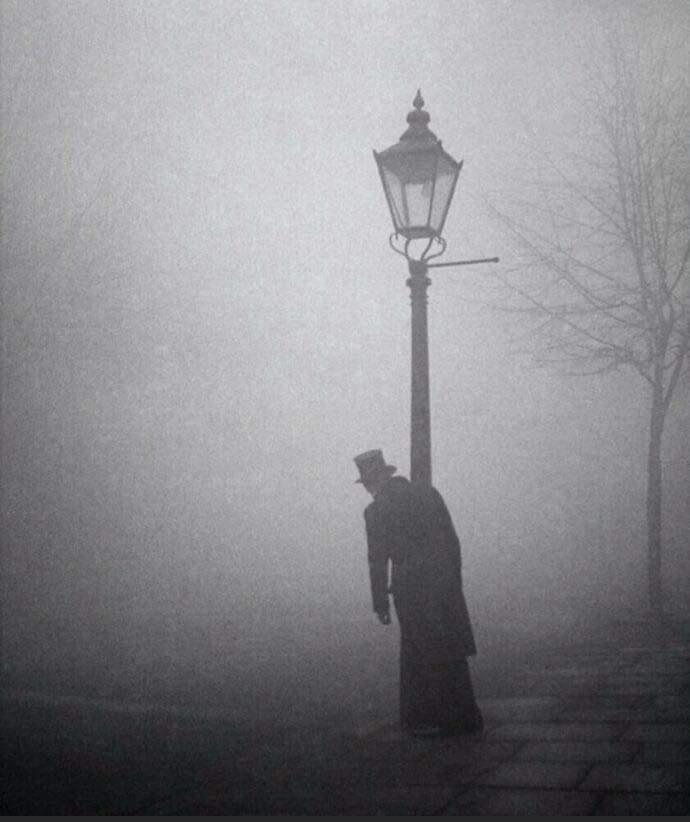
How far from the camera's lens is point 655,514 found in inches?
435

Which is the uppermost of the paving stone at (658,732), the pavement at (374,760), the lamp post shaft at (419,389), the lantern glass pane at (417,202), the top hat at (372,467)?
the lantern glass pane at (417,202)

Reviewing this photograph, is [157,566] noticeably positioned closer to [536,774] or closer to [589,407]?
[589,407]

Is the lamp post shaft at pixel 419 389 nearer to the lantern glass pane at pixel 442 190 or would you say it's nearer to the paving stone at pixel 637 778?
the lantern glass pane at pixel 442 190

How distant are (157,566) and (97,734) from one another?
14051 mm

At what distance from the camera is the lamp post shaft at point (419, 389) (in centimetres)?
592

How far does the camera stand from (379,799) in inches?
154

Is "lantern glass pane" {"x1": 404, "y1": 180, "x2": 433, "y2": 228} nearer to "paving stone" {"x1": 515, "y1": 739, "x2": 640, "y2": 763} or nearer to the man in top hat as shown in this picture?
the man in top hat

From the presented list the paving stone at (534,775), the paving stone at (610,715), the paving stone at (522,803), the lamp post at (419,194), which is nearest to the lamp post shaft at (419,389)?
the lamp post at (419,194)

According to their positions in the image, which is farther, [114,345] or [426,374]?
[114,345]

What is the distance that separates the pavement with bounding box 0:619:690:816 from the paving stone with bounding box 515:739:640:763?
1 centimetres

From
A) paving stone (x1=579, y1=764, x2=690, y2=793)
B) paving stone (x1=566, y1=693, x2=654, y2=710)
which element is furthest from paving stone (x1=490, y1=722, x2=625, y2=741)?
paving stone (x1=579, y1=764, x2=690, y2=793)

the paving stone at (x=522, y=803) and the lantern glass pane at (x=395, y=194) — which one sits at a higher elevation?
the lantern glass pane at (x=395, y=194)

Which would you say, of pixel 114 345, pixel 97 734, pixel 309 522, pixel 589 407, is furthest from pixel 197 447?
pixel 97 734

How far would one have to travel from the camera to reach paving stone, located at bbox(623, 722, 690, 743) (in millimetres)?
4551
